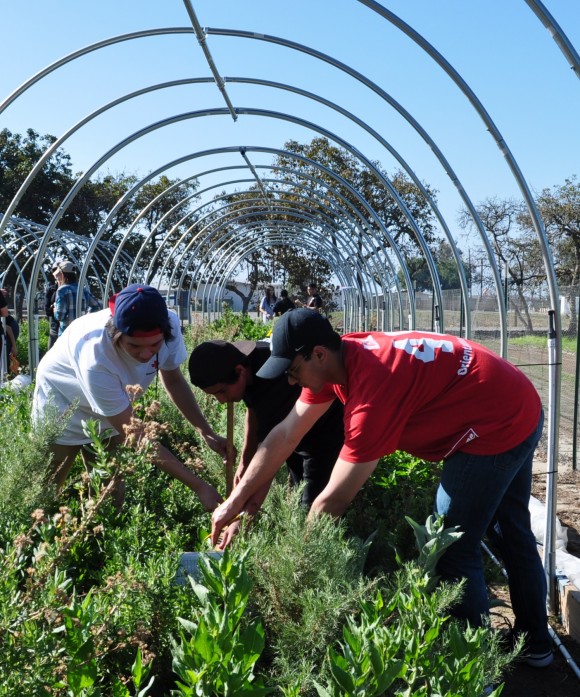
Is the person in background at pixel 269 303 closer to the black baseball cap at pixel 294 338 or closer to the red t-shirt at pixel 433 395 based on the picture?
the red t-shirt at pixel 433 395

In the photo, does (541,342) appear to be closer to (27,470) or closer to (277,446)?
(277,446)

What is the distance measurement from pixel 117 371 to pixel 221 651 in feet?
5.97

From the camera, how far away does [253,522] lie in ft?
9.20

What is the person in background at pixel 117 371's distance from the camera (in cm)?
283

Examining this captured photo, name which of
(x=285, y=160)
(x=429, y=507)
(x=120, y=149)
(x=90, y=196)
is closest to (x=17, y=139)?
(x=90, y=196)

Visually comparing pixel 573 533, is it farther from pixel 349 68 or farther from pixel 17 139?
pixel 17 139

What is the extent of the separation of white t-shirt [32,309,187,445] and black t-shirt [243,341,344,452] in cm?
47

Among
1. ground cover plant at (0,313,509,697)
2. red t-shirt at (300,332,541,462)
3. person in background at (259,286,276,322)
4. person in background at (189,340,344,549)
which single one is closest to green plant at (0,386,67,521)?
ground cover plant at (0,313,509,697)

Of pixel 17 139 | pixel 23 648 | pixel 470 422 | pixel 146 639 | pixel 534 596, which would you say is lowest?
pixel 534 596

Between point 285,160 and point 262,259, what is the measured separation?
192 inches

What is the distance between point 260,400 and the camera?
3.32 metres

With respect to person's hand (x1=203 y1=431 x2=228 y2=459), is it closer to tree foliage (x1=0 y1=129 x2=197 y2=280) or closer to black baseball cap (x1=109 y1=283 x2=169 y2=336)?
black baseball cap (x1=109 y1=283 x2=169 y2=336)

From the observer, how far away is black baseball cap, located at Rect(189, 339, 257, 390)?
2.97m

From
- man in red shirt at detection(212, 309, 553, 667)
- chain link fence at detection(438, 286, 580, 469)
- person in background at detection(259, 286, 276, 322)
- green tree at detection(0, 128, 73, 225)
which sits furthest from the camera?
green tree at detection(0, 128, 73, 225)
